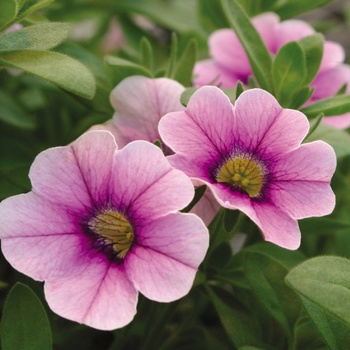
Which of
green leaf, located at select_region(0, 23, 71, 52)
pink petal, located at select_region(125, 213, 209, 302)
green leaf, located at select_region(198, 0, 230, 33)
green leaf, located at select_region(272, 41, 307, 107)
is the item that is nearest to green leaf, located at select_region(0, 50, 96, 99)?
green leaf, located at select_region(0, 23, 71, 52)

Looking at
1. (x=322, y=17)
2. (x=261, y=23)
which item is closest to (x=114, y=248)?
(x=261, y=23)

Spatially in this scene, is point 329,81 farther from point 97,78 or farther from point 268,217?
point 268,217

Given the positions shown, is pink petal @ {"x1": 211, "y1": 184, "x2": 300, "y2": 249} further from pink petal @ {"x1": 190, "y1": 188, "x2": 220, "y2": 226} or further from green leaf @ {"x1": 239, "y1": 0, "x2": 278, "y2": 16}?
green leaf @ {"x1": 239, "y1": 0, "x2": 278, "y2": 16}

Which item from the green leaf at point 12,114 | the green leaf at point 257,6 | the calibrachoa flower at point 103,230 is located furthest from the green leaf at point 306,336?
the green leaf at point 257,6

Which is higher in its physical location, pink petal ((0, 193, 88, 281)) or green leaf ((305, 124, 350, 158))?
green leaf ((305, 124, 350, 158))

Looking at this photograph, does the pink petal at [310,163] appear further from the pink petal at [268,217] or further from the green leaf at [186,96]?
the green leaf at [186,96]

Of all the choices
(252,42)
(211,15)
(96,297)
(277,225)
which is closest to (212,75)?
(252,42)

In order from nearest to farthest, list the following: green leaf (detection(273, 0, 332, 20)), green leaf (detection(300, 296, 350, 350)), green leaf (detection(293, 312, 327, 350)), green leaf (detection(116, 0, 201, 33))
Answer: green leaf (detection(300, 296, 350, 350)) < green leaf (detection(293, 312, 327, 350)) < green leaf (detection(273, 0, 332, 20)) < green leaf (detection(116, 0, 201, 33))

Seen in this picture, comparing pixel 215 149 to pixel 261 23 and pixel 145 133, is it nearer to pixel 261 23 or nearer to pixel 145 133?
pixel 145 133
